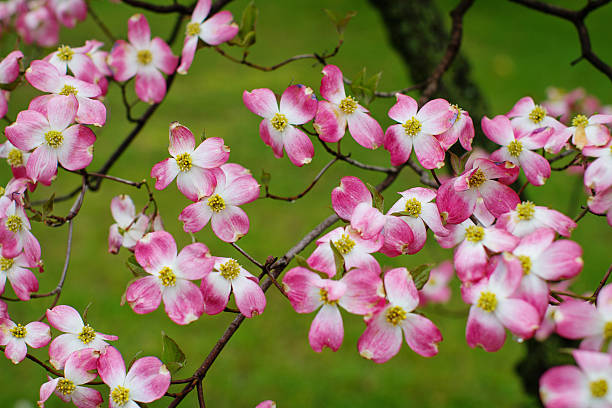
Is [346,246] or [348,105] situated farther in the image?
→ [348,105]

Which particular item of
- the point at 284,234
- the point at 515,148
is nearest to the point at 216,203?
the point at 515,148

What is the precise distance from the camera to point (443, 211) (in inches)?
21.5

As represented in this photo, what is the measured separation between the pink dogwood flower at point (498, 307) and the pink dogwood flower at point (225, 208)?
0.24 meters

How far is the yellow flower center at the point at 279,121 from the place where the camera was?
2.07 ft

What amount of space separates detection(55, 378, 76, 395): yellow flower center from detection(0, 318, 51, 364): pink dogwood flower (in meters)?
0.07

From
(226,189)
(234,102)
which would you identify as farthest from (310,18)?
(226,189)

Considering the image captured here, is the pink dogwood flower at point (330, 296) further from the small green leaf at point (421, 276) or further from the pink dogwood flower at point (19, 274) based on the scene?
the pink dogwood flower at point (19, 274)

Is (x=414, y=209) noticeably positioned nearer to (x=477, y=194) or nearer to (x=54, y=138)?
(x=477, y=194)

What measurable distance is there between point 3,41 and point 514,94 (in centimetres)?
343

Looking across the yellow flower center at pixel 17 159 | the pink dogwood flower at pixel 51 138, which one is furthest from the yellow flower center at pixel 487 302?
the yellow flower center at pixel 17 159

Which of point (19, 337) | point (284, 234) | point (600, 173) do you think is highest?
point (600, 173)

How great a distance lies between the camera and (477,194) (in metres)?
0.56

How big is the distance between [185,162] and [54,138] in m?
0.16

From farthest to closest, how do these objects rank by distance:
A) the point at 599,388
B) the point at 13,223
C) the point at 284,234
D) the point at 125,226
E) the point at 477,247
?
the point at 284,234 → the point at 125,226 → the point at 13,223 → the point at 477,247 → the point at 599,388
